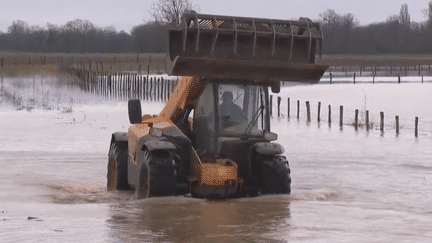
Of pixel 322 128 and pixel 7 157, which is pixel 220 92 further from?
pixel 322 128

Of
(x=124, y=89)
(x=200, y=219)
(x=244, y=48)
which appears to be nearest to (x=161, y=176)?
(x=200, y=219)

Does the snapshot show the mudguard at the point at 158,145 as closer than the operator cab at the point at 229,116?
Yes

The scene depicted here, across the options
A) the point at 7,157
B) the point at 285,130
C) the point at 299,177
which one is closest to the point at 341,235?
the point at 299,177

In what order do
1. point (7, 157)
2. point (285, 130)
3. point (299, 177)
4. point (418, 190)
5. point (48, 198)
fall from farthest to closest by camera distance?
point (285, 130) < point (7, 157) < point (299, 177) < point (418, 190) < point (48, 198)

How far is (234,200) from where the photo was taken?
11.6 meters

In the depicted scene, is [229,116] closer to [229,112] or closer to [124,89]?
[229,112]

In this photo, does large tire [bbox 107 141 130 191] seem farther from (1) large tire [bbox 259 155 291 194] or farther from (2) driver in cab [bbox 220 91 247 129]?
(1) large tire [bbox 259 155 291 194]

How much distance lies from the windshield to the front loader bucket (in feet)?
1.00

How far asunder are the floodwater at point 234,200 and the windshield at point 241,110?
3.53 ft

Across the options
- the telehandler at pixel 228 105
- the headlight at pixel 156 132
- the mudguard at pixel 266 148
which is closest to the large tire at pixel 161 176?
the telehandler at pixel 228 105

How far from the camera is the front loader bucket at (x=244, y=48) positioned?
11.6 meters

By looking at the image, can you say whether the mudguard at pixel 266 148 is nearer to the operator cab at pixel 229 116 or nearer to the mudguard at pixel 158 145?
the operator cab at pixel 229 116

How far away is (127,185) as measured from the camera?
14.3 metres

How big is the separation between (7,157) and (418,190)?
1055cm
